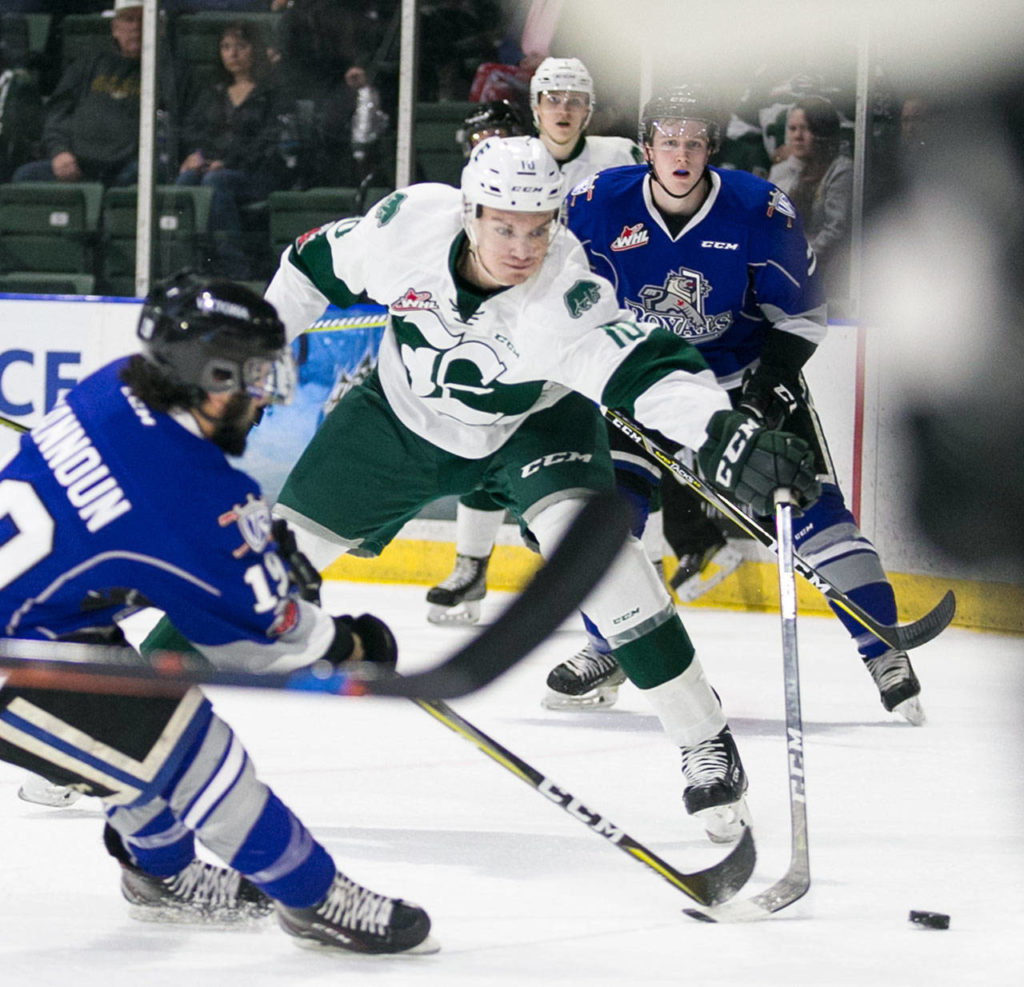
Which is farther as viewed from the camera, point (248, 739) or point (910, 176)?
point (910, 176)

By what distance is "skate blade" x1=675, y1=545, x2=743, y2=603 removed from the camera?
16.3ft

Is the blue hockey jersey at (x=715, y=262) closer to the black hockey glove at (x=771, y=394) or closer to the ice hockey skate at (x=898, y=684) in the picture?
the black hockey glove at (x=771, y=394)

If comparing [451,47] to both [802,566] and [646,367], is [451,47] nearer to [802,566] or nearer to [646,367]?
[802,566]

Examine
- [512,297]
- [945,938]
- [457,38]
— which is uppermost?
[457,38]

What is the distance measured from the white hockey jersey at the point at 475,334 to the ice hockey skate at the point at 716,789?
494 millimetres

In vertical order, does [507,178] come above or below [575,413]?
above

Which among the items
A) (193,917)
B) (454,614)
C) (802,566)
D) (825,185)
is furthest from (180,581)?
(825,185)

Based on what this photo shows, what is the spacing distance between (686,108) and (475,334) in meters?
0.99

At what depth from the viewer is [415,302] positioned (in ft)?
8.78

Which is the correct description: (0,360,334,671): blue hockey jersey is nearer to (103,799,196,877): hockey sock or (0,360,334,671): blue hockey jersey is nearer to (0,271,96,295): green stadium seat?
(103,799,196,877): hockey sock

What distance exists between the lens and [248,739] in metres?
3.30

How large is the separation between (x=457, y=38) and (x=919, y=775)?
11.0 ft

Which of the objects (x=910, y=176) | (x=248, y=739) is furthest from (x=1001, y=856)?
(x=910, y=176)

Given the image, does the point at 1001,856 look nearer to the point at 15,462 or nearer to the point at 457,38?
the point at 15,462
